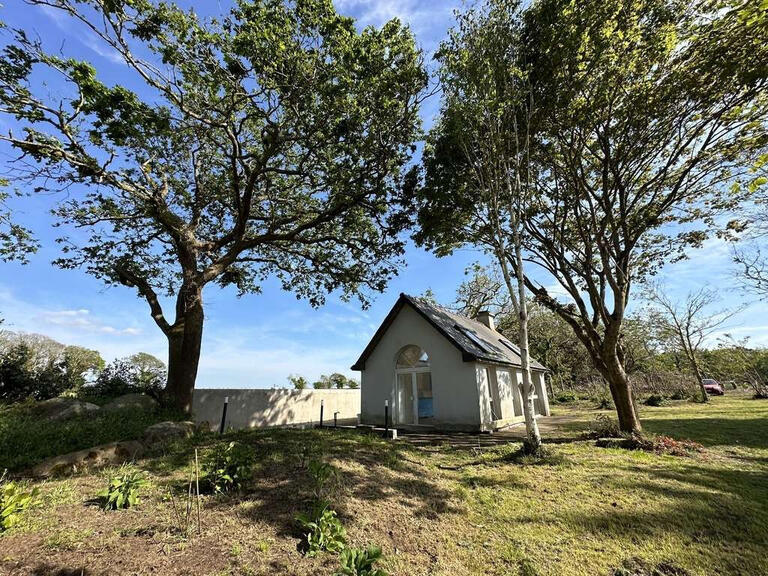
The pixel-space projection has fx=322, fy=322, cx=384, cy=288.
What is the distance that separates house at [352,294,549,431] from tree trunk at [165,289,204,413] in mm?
7871

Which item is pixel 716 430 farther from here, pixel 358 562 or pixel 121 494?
pixel 121 494

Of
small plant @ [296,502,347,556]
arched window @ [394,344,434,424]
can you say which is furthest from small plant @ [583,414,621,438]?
small plant @ [296,502,347,556]

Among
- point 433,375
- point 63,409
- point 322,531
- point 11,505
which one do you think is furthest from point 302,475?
point 433,375

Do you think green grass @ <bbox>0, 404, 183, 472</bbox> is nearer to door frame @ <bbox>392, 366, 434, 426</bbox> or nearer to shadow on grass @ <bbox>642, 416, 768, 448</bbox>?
door frame @ <bbox>392, 366, 434, 426</bbox>

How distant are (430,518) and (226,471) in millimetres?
3472

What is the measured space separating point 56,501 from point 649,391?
128 ft

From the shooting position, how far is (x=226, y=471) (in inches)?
213

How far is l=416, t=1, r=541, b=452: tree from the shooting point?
372 inches

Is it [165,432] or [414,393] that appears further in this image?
[414,393]

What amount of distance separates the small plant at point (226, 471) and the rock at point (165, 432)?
2557 millimetres

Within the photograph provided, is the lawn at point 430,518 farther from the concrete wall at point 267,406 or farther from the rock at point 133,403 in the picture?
the concrete wall at point 267,406

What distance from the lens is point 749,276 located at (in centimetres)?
1702

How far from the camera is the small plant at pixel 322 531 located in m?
3.97

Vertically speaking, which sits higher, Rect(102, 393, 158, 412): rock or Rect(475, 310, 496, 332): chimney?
Rect(475, 310, 496, 332): chimney
